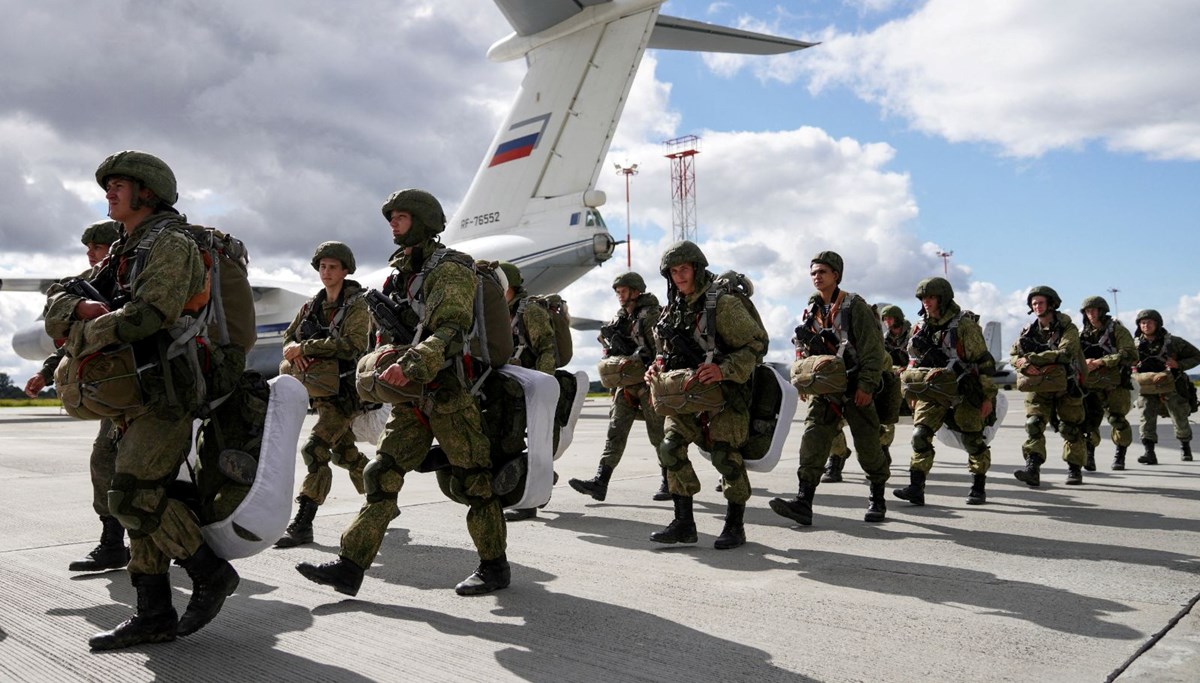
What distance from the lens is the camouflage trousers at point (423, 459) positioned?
3.81m

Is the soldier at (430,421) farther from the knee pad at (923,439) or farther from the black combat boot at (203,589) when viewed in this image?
the knee pad at (923,439)

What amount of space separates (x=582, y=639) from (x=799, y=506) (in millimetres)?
2965

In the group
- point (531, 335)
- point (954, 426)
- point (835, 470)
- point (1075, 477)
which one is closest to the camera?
point (531, 335)

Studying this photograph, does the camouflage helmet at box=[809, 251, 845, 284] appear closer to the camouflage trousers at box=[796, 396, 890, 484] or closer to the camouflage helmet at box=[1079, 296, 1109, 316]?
the camouflage trousers at box=[796, 396, 890, 484]

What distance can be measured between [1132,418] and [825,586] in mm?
19293

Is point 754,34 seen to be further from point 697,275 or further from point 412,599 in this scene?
point 412,599

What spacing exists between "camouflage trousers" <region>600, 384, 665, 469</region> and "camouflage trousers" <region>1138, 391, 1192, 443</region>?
688 cm

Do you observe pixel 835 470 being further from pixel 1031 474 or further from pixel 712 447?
pixel 712 447

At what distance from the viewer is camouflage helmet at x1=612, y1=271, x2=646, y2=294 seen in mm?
7418

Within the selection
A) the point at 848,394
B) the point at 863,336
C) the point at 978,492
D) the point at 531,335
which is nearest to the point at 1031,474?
the point at 978,492

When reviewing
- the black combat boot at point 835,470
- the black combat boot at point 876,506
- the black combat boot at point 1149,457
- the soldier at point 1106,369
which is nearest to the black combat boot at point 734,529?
the black combat boot at point 876,506

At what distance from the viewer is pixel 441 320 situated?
3789mm

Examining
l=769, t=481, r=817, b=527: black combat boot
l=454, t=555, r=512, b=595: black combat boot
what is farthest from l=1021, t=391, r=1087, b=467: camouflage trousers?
l=454, t=555, r=512, b=595: black combat boot

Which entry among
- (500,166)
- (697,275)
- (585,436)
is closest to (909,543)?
(697,275)
